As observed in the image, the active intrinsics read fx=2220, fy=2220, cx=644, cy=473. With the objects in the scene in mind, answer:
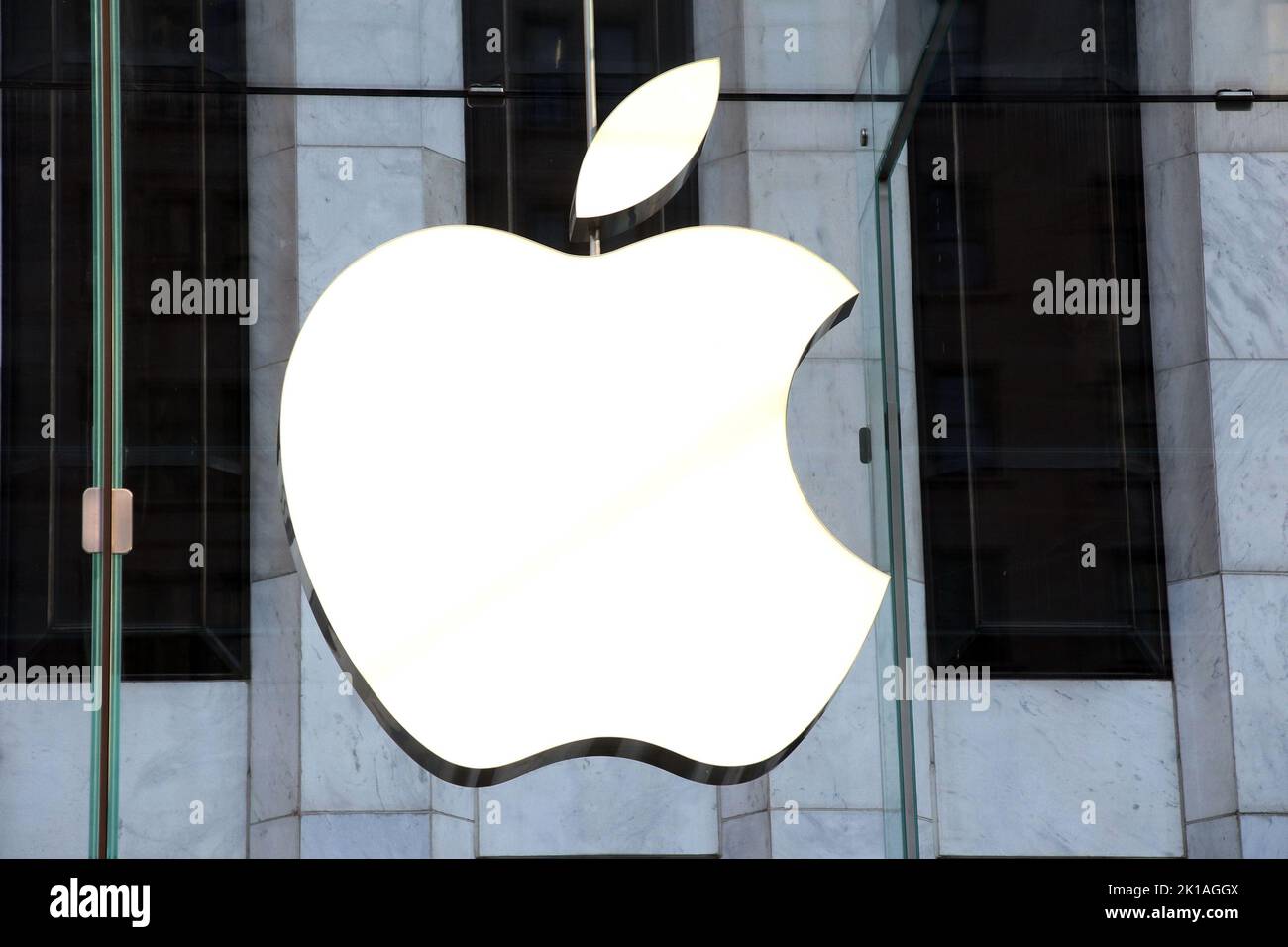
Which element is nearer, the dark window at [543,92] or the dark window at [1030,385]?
the dark window at [1030,385]

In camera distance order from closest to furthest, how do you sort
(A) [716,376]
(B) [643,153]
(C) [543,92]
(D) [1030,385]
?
(A) [716,376], (B) [643,153], (D) [1030,385], (C) [543,92]

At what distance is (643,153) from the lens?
615cm

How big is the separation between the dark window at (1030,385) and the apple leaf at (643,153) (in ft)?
2.50

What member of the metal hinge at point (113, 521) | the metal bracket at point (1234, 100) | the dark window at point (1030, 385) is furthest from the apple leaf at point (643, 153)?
the metal bracket at point (1234, 100)

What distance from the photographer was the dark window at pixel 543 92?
6.68 m

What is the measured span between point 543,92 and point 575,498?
A: 65.7 inches

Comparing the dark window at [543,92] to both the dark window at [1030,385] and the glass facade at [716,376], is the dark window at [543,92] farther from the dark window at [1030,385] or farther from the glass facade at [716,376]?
the dark window at [1030,385]

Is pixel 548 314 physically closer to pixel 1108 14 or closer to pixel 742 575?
pixel 742 575

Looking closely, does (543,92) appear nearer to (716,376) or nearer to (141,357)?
(716,376)

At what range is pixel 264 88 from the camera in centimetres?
651

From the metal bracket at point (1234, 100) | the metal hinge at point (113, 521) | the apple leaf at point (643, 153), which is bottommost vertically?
the metal hinge at point (113, 521)

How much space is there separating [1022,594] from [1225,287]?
1.30 meters

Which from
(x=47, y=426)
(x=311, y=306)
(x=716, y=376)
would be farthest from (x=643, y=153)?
(x=47, y=426)
